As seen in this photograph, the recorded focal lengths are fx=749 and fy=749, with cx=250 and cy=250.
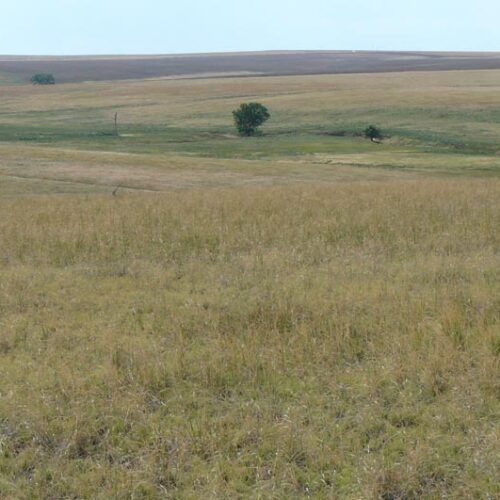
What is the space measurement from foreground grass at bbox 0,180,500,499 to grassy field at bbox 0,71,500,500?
0.07 feet

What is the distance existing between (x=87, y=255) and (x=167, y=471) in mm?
7116

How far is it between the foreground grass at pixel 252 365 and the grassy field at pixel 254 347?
0.07 feet

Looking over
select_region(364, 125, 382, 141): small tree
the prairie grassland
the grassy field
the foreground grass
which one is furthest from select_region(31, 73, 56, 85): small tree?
the foreground grass

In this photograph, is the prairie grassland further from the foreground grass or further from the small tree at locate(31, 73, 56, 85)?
the small tree at locate(31, 73, 56, 85)

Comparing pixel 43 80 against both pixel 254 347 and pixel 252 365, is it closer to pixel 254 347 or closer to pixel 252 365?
pixel 254 347

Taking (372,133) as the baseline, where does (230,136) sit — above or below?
below

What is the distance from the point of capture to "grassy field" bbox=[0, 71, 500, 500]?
5535mm

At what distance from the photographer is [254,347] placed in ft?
24.9

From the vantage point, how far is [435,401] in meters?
6.45

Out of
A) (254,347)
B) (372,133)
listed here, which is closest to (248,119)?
(372,133)

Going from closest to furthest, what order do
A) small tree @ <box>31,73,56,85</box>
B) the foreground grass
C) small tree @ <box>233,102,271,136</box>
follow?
the foreground grass, small tree @ <box>233,102,271,136</box>, small tree @ <box>31,73,56,85</box>

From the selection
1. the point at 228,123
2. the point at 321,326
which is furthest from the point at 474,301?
the point at 228,123

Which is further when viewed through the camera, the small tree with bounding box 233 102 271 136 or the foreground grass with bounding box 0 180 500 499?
the small tree with bounding box 233 102 271 136

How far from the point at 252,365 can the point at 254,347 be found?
1.49ft
